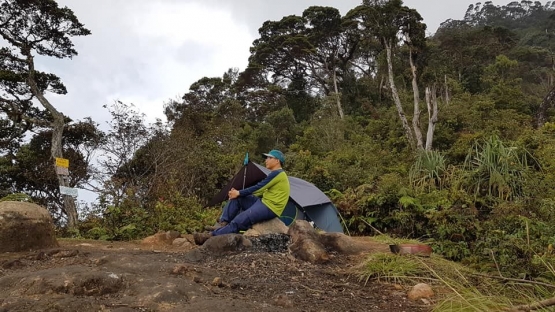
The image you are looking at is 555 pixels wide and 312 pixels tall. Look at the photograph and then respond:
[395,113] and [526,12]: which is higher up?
[526,12]

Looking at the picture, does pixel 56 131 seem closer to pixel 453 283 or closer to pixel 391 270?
pixel 391 270

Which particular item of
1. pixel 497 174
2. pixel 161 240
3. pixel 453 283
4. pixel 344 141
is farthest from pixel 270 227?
pixel 344 141

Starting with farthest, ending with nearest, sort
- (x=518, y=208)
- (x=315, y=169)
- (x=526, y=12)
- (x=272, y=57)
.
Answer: (x=526, y=12) < (x=272, y=57) < (x=315, y=169) < (x=518, y=208)

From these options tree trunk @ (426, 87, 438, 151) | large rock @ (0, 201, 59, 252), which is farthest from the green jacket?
tree trunk @ (426, 87, 438, 151)

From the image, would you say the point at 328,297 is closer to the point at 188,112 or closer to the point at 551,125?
the point at 551,125

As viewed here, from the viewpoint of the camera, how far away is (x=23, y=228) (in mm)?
3898

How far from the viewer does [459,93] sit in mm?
17859

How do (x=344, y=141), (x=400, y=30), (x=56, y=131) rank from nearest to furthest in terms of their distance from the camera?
(x=56, y=131)
(x=400, y=30)
(x=344, y=141)

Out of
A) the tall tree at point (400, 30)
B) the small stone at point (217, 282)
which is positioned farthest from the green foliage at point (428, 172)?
the small stone at point (217, 282)

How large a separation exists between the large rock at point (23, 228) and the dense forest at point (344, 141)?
223 centimetres

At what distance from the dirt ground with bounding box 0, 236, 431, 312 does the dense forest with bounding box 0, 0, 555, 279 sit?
3.46 feet

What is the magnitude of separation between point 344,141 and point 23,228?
12059mm

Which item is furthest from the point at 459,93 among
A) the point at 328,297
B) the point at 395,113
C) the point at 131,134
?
the point at 328,297

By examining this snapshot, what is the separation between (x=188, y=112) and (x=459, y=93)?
11.0 meters
